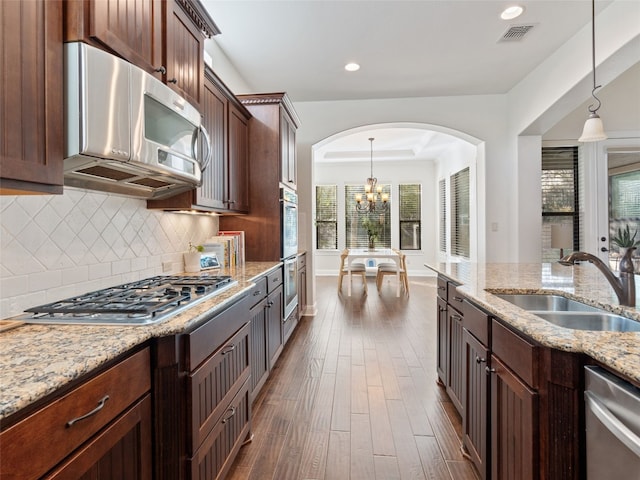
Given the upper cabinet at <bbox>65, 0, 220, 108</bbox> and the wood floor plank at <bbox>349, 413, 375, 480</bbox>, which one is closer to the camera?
the upper cabinet at <bbox>65, 0, 220, 108</bbox>

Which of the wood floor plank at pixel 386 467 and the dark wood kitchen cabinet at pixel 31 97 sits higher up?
the dark wood kitchen cabinet at pixel 31 97

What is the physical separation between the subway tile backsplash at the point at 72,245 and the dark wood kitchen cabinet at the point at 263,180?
1.13 m

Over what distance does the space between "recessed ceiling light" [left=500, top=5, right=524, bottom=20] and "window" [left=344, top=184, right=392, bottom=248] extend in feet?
18.8

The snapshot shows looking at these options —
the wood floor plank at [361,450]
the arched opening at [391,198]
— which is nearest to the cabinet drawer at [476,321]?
the wood floor plank at [361,450]

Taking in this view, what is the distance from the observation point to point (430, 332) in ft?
13.0

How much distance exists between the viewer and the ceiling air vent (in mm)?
3075

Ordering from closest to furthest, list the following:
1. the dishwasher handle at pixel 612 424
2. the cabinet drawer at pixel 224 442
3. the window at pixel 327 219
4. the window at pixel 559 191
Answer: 1. the dishwasher handle at pixel 612 424
2. the cabinet drawer at pixel 224 442
3. the window at pixel 559 191
4. the window at pixel 327 219

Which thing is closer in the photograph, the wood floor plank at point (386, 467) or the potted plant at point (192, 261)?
the wood floor plank at point (386, 467)

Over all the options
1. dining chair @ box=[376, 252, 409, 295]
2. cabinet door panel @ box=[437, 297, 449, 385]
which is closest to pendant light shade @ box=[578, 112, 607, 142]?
cabinet door panel @ box=[437, 297, 449, 385]

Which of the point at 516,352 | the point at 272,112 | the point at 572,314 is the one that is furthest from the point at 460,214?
the point at 516,352

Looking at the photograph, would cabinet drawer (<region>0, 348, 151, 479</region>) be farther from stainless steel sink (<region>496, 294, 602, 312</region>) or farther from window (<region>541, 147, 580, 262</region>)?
window (<region>541, 147, 580, 262</region>)

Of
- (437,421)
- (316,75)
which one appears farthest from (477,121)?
(437,421)

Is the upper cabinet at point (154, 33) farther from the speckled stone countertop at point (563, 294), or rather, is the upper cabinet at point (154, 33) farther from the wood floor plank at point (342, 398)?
the wood floor plank at point (342, 398)

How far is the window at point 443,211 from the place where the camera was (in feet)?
25.3
